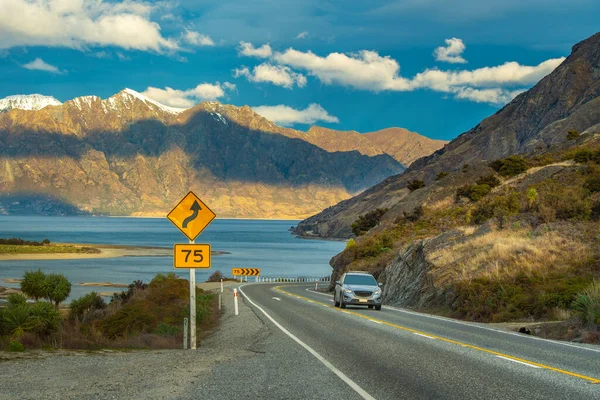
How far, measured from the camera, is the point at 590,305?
17.6m

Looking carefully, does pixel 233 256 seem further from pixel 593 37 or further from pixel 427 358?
pixel 427 358

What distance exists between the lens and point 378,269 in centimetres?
4562

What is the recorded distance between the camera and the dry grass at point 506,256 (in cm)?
2552

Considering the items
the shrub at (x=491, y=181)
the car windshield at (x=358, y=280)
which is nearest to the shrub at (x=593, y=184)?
the car windshield at (x=358, y=280)

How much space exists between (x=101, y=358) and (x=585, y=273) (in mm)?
17615

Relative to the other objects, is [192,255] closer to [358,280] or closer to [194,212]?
[194,212]

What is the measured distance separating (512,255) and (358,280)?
21.5ft

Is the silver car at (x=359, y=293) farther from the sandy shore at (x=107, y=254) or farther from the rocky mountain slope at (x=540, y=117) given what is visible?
the sandy shore at (x=107, y=254)

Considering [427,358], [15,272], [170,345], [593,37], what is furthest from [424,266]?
[593,37]

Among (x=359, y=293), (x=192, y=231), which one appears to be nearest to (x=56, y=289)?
(x=359, y=293)

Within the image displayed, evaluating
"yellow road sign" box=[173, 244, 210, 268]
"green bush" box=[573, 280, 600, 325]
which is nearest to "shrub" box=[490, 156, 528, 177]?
"green bush" box=[573, 280, 600, 325]

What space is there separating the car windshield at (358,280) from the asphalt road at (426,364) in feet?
29.6

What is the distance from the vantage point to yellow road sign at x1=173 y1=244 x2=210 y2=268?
1339 cm

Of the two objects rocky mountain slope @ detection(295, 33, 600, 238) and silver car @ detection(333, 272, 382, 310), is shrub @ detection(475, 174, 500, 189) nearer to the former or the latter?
silver car @ detection(333, 272, 382, 310)
